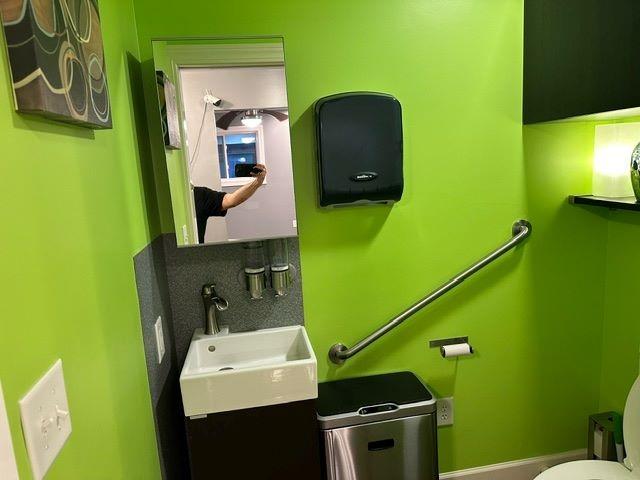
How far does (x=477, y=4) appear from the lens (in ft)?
5.73

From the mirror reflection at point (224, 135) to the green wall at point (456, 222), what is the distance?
0.10 metres

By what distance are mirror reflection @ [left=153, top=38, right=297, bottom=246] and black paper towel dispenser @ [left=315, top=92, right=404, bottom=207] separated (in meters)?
0.14

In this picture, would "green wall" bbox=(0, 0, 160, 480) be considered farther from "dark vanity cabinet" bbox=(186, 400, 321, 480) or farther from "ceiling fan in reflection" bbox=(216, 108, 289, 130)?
"ceiling fan in reflection" bbox=(216, 108, 289, 130)

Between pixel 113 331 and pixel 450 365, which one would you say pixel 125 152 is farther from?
pixel 450 365

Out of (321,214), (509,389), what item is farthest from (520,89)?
(509,389)

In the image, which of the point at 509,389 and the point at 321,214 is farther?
the point at 509,389

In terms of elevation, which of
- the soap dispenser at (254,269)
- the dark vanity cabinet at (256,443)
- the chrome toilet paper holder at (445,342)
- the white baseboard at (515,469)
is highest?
the soap dispenser at (254,269)

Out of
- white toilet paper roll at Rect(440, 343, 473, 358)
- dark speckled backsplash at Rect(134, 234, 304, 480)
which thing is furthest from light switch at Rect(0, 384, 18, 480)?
white toilet paper roll at Rect(440, 343, 473, 358)

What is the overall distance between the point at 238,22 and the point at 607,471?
214 centimetres

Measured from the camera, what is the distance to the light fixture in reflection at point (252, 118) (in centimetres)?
160

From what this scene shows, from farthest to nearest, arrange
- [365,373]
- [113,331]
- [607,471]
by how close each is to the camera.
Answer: [365,373] → [607,471] → [113,331]

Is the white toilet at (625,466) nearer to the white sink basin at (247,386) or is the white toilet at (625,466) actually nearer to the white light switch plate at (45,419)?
the white sink basin at (247,386)

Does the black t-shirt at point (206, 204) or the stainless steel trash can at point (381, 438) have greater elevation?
the black t-shirt at point (206, 204)

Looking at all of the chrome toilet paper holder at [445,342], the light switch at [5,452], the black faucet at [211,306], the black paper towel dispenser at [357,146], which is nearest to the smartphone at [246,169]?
the black paper towel dispenser at [357,146]
